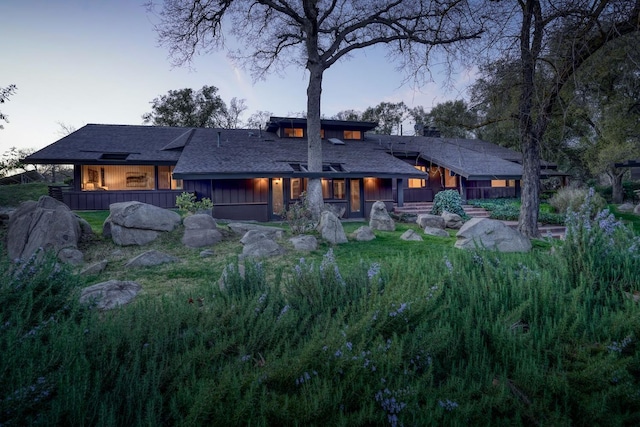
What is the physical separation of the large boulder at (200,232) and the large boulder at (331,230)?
338 centimetres


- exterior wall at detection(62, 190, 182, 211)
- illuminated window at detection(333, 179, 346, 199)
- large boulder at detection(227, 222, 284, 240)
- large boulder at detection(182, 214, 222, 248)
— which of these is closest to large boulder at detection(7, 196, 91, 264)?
large boulder at detection(182, 214, 222, 248)

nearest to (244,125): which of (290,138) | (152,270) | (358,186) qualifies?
(290,138)

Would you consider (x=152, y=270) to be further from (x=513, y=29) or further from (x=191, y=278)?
(x=513, y=29)

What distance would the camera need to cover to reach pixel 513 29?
687 centimetres

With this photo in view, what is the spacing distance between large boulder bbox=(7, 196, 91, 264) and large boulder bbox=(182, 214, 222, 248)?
9.09 ft

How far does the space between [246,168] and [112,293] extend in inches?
523

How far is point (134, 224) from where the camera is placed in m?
10.5

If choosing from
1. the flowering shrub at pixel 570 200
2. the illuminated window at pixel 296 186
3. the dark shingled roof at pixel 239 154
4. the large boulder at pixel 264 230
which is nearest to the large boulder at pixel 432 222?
the dark shingled roof at pixel 239 154

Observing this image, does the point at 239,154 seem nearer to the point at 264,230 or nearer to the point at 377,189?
the point at 377,189

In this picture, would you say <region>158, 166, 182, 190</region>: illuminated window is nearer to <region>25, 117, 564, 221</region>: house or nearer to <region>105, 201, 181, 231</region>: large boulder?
<region>25, 117, 564, 221</region>: house

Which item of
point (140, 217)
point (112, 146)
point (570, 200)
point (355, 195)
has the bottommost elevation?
point (140, 217)

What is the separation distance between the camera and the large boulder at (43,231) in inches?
356

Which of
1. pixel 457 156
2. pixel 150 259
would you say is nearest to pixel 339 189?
pixel 457 156

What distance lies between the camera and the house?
19208 mm
